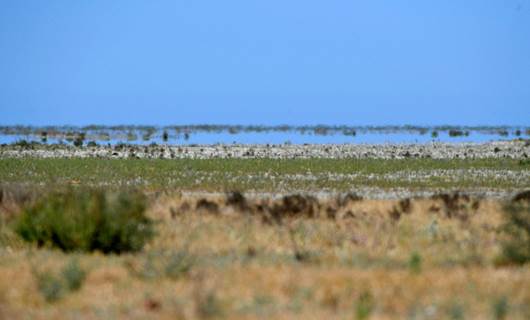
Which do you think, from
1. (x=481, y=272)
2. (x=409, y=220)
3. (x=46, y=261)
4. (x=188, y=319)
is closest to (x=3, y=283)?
(x=46, y=261)

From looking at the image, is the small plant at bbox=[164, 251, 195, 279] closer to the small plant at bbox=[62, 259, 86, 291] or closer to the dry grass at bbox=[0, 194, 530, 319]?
the dry grass at bbox=[0, 194, 530, 319]

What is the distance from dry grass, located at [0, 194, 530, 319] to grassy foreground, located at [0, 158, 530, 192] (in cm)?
1134

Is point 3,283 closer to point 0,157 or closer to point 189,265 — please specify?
point 189,265

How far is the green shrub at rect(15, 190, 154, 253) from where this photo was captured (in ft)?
53.2

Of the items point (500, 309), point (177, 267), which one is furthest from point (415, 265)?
point (177, 267)

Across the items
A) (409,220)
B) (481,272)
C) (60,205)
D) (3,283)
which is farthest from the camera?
(409,220)

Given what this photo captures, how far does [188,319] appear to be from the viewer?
10.2m

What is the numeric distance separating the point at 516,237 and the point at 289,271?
14.2 feet

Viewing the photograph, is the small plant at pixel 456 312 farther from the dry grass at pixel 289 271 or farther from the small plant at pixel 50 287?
the small plant at pixel 50 287

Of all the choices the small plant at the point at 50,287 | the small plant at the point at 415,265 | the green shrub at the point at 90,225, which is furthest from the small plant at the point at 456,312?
the green shrub at the point at 90,225

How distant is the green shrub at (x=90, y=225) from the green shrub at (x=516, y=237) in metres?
5.84

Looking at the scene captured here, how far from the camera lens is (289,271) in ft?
43.2

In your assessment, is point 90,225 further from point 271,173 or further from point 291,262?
point 271,173

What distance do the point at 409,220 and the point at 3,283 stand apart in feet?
32.4
